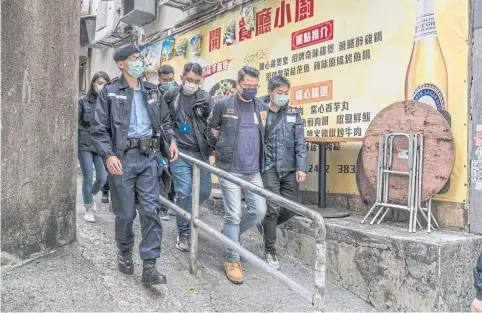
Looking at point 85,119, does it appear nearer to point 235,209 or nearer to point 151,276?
point 235,209

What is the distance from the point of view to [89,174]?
16.3 feet

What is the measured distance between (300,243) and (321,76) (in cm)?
216

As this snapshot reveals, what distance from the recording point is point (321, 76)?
544 centimetres

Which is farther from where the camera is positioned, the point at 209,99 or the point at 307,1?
the point at 307,1

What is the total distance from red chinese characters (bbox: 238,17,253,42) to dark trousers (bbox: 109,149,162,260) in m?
3.95

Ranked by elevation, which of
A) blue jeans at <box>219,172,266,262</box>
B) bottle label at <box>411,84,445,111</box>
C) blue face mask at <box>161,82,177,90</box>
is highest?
blue face mask at <box>161,82,177,90</box>

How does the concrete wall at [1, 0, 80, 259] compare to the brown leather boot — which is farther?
the brown leather boot

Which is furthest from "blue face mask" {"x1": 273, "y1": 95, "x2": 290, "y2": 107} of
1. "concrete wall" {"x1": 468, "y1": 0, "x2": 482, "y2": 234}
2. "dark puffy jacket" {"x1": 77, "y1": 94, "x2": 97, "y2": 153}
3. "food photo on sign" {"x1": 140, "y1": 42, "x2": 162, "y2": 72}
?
Answer: "food photo on sign" {"x1": 140, "y1": 42, "x2": 162, "y2": 72}

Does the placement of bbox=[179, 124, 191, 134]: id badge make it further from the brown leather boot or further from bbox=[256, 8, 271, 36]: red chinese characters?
bbox=[256, 8, 271, 36]: red chinese characters

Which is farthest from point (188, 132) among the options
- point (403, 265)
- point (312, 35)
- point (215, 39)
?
point (215, 39)

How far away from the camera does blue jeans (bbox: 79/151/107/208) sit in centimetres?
488

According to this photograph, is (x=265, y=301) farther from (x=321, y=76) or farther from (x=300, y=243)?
(x=321, y=76)

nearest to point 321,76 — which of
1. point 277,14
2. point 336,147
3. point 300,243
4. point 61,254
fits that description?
point 336,147

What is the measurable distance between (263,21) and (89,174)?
3313 millimetres
